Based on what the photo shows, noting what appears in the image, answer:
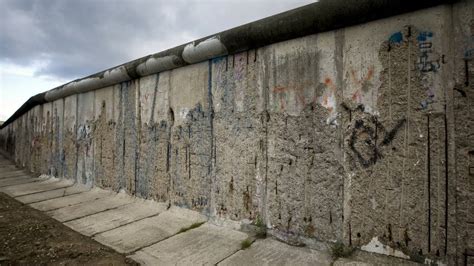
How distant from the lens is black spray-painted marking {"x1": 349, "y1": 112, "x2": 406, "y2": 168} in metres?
1.88

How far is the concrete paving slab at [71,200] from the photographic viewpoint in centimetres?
382

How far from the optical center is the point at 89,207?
371 cm

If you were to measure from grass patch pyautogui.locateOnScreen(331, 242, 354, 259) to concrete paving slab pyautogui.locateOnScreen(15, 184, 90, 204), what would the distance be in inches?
171

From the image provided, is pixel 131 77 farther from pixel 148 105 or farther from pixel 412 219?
pixel 412 219

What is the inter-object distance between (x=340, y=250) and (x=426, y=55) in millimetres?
1480

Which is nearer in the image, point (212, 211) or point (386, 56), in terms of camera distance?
point (386, 56)

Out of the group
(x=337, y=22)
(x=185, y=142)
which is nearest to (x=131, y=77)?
(x=185, y=142)

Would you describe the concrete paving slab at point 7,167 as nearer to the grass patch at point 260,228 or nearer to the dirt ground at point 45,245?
the dirt ground at point 45,245

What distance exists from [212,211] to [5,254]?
1.82m

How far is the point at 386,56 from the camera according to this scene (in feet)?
6.21

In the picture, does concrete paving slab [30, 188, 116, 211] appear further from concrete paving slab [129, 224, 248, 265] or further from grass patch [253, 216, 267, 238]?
grass patch [253, 216, 267, 238]

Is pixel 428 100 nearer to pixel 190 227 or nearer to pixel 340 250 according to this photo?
pixel 340 250

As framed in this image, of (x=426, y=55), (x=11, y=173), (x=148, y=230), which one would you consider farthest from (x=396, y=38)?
(x=11, y=173)

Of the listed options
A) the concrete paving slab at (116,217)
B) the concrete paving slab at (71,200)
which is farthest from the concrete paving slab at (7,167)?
the concrete paving slab at (116,217)
